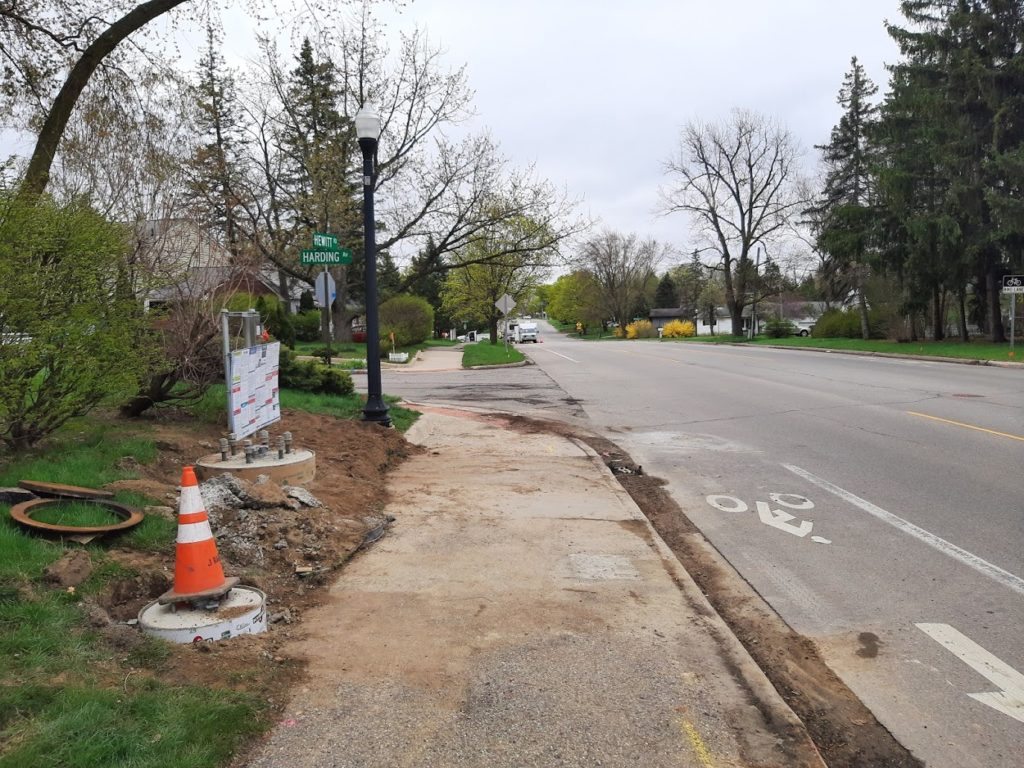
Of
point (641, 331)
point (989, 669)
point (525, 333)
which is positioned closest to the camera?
point (989, 669)

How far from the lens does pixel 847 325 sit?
47469 millimetres

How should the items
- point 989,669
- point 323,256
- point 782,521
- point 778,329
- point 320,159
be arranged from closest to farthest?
point 989,669
point 782,521
point 323,256
point 320,159
point 778,329

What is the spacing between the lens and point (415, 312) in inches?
1618

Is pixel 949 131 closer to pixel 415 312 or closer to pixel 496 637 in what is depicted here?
pixel 415 312

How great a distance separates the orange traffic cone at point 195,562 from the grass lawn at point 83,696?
0.42 metres

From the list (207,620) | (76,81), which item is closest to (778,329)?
(76,81)

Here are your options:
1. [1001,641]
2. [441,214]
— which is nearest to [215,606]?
[1001,641]

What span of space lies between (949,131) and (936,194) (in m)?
2.87

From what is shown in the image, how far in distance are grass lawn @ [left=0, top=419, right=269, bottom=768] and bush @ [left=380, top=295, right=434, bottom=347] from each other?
34.3m

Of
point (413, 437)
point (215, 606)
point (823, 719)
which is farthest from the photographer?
point (413, 437)

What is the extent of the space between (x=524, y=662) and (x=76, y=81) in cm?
1074

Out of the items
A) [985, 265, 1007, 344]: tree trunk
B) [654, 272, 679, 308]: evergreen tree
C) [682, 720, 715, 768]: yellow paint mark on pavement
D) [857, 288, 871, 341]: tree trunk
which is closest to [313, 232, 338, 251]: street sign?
[682, 720, 715, 768]: yellow paint mark on pavement

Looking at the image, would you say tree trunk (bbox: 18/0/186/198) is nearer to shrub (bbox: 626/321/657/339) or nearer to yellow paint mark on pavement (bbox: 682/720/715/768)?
yellow paint mark on pavement (bbox: 682/720/715/768)

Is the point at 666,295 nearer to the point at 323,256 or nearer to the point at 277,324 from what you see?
the point at 277,324
